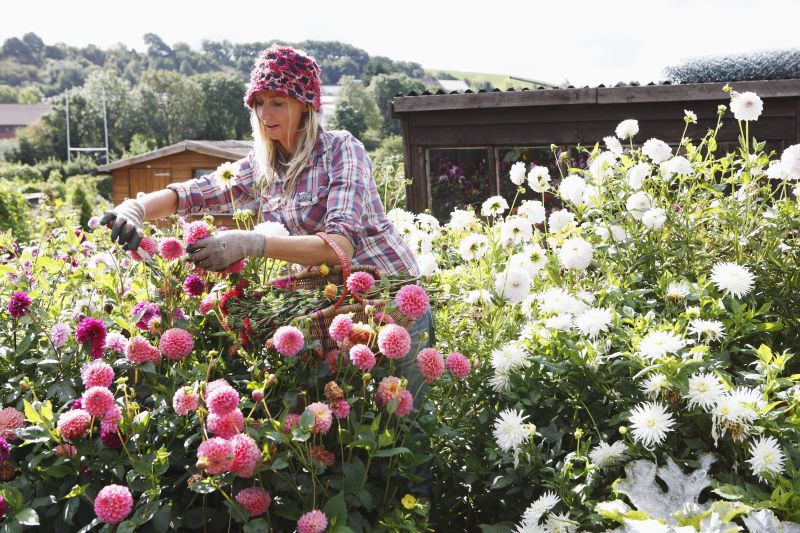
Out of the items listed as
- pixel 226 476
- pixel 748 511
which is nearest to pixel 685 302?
pixel 748 511

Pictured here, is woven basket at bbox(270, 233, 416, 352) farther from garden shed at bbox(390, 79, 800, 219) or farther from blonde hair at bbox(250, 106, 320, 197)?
garden shed at bbox(390, 79, 800, 219)

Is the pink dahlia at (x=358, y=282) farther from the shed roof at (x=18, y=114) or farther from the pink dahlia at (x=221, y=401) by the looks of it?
the shed roof at (x=18, y=114)

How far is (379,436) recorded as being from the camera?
1.52m

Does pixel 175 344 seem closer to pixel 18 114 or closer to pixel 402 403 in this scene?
pixel 402 403

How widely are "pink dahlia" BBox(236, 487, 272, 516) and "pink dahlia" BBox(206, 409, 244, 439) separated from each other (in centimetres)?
12

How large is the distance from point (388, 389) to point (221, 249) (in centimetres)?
48

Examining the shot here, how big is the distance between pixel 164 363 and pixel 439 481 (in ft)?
2.40

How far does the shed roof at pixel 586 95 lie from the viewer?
19.7ft

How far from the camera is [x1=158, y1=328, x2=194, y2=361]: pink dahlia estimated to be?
161 cm

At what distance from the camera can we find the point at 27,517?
1.42 metres

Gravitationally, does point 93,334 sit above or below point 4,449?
above

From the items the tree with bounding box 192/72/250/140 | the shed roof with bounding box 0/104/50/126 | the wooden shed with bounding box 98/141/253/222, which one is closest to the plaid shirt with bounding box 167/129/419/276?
the wooden shed with bounding box 98/141/253/222

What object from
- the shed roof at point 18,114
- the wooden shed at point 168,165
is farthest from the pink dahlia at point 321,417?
the shed roof at point 18,114

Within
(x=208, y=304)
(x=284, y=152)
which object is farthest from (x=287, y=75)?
(x=208, y=304)
